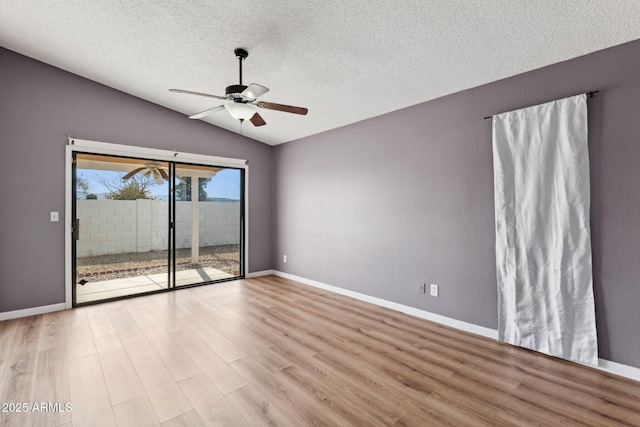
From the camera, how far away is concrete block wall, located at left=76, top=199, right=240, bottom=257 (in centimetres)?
397

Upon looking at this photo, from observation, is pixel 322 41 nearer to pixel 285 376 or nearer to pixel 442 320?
pixel 285 376

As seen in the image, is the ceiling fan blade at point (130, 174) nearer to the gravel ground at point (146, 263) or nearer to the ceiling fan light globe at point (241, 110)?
the gravel ground at point (146, 263)

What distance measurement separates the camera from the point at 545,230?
259cm

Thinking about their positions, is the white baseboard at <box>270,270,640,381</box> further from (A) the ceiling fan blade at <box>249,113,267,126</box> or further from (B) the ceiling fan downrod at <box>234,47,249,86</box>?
(B) the ceiling fan downrod at <box>234,47,249,86</box>

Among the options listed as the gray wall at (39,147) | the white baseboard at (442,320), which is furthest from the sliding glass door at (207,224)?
the white baseboard at (442,320)

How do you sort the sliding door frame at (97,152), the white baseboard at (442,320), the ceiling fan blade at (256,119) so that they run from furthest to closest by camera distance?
the sliding door frame at (97,152) → the ceiling fan blade at (256,119) → the white baseboard at (442,320)

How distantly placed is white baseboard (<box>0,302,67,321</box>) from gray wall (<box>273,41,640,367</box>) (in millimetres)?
3253

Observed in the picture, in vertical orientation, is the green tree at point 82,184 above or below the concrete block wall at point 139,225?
above

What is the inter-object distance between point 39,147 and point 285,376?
4003 mm

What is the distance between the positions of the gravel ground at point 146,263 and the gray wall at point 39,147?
33cm

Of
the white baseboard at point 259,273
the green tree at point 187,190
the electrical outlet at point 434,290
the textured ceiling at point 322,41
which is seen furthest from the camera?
the white baseboard at point 259,273

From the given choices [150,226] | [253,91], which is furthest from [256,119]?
[150,226]

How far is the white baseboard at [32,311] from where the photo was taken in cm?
339

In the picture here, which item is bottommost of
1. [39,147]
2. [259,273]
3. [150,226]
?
[259,273]
